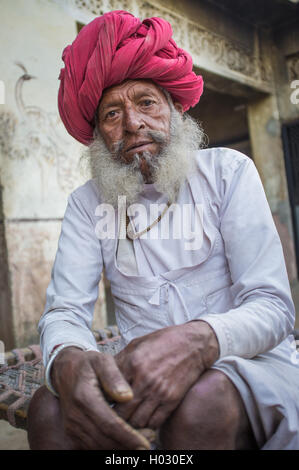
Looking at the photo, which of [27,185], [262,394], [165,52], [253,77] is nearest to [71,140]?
[27,185]

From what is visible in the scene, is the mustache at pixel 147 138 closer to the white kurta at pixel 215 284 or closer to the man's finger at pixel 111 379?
the white kurta at pixel 215 284

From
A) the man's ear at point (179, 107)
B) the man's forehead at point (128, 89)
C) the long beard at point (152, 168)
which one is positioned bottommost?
the long beard at point (152, 168)

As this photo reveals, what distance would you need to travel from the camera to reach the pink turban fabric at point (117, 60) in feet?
5.82

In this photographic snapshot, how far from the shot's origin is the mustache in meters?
1.79

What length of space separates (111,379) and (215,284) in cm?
64

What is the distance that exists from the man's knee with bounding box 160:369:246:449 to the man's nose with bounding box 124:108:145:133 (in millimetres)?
1080

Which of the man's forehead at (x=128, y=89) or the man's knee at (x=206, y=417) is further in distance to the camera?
the man's forehead at (x=128, y=89)

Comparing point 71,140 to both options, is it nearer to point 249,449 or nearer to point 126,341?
point 126,341

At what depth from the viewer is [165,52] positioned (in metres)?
1.86

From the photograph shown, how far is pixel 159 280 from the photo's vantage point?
158 centimetres

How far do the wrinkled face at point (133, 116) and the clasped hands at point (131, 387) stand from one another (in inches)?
36.0
